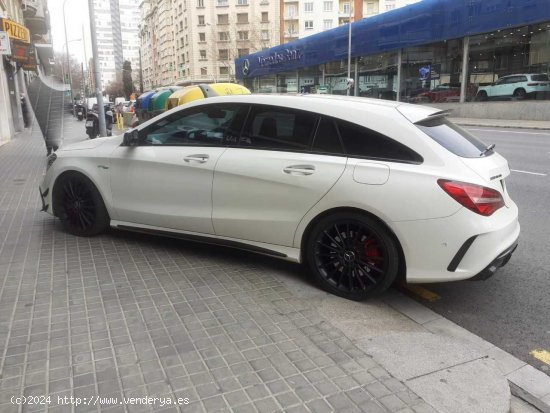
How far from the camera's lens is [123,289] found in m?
3.99

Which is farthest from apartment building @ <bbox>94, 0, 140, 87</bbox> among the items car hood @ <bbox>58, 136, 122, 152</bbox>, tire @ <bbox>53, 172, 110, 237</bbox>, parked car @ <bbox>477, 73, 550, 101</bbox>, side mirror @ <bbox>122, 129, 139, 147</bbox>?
side mirror @ <bbox>122, 129, 139, 147</bbox>

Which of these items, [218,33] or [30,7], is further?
[218,33]

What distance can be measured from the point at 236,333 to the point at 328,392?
85 centimetres

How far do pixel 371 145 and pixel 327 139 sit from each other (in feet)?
1.23

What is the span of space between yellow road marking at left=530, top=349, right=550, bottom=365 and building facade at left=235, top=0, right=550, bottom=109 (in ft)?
79.1

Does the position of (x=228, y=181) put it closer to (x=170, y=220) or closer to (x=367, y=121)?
(x=170, y=220)

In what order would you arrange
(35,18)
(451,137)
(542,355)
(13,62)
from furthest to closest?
(35,18), (13,62), (451,137), (542,355)

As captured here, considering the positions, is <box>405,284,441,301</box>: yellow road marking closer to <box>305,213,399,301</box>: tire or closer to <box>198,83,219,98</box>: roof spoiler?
<box>305,213,399,301</box>: tire

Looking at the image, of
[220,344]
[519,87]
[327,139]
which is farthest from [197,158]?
[519,87]

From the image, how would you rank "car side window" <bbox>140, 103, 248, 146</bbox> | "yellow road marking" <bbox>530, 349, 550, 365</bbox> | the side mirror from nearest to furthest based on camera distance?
"yellow road marking" <bbox>530, 349, 550, 365</bbox> → "car side window" <bbox>140, 103, 248, 146</bbox> → the side mirror

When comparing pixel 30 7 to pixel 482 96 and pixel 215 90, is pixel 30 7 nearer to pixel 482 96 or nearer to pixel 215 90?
pixel 215 90

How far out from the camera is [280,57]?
46844 mm

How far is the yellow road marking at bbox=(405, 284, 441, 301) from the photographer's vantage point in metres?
4.06

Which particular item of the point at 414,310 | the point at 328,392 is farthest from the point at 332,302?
the point at 328,392
